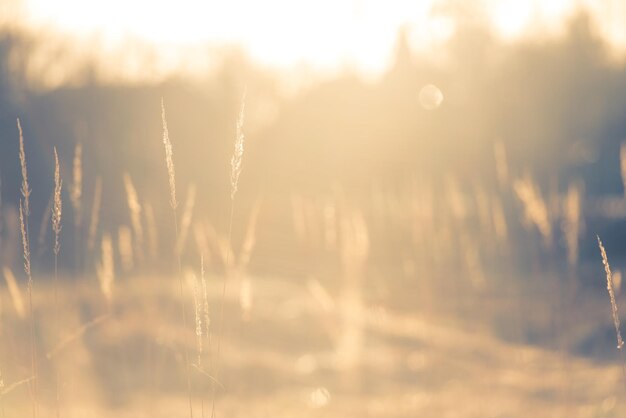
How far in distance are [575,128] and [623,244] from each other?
5.19m

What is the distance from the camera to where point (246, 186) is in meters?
17.0

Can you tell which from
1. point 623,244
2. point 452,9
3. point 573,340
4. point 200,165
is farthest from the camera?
point 200,165

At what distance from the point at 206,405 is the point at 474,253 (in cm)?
174

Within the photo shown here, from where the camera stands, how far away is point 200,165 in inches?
611

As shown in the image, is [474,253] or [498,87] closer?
[474,253]

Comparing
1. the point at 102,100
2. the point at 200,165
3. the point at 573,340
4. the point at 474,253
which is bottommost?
the point at 573,340

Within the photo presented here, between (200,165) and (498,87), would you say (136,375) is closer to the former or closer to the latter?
(200,165)

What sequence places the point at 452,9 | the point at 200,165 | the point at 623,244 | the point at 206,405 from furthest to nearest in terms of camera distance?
the point at 200,165
the point at 623,244
the point at 452,9
the point at 206,405

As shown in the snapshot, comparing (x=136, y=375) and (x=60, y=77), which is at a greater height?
(x=60, y=77)

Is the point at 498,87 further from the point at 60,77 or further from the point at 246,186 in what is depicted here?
the point at 60,77

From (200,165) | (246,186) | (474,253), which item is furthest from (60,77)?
(474,253)

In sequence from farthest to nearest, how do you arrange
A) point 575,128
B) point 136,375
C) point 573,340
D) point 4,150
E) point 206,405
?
point 575,128
point 4,150
point 573,340
point 136,375
point 206,405

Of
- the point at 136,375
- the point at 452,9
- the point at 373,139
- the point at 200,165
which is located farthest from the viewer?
the point at 373,139

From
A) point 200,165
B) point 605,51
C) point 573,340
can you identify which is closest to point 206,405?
point 573,340
